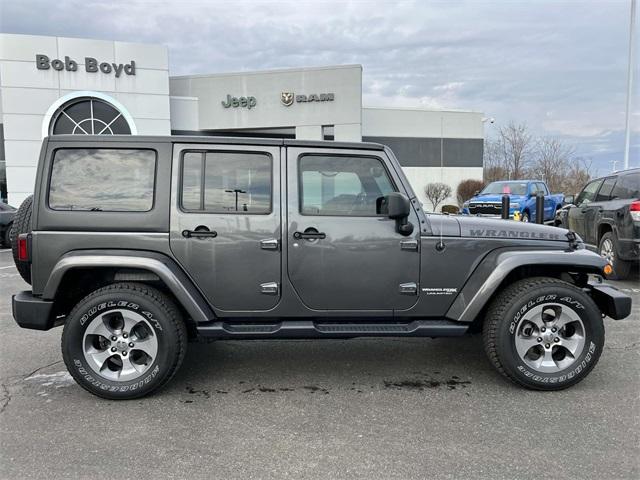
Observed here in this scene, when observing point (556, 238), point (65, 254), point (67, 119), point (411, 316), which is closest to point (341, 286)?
point (411, 316)

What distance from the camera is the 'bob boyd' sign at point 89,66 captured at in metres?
21.8

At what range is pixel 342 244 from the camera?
3.67 meters

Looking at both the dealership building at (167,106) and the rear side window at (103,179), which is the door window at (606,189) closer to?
the rear side window at (103,179)

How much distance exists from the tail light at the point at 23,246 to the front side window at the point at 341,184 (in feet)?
6.88

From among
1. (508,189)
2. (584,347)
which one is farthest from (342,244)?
(508,189)

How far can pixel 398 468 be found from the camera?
8.78 ft

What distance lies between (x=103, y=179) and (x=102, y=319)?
3.52 ft

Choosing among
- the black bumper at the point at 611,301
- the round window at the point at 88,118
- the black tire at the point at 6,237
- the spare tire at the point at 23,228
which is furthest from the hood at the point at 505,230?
the round window at the point at 88,118

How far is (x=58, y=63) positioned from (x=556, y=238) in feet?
79.8

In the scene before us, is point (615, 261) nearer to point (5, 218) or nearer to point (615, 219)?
point (615, 219)

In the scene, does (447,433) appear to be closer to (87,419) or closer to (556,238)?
(556,238)

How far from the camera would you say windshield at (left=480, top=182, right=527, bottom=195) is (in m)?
15.6

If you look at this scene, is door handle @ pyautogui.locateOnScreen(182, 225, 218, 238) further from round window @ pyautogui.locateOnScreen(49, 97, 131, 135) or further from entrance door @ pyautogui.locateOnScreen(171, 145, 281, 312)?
round window @ pyautogui.locateOnScreen(49, 97, 131, 135)

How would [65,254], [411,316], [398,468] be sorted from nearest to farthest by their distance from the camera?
[398,468], [65,254], [411,316]
